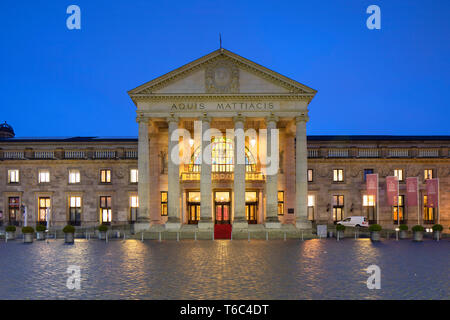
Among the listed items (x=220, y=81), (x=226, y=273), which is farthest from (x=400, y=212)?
(x=226, y=273)

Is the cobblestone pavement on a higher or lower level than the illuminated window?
lower

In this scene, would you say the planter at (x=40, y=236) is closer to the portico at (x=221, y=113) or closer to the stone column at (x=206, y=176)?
the portico at (x=221, y=113)

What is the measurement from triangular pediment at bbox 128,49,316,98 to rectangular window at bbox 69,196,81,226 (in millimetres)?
19566

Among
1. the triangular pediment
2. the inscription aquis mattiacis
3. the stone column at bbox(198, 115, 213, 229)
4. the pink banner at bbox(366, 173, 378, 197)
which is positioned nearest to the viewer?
the stone column at bbox(198, 115, 213, 229)

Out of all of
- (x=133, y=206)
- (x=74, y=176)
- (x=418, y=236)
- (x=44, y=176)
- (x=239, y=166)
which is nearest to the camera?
(x=418, y=236)

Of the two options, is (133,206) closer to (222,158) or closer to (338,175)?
(222,158)

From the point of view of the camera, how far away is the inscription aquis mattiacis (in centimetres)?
4034

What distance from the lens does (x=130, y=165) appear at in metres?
50.4

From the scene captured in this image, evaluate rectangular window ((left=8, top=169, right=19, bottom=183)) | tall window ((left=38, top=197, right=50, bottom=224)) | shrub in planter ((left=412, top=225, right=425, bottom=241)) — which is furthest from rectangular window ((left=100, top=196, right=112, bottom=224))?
shrub in planter ((left=412, top=225, right=425, bottom=241))

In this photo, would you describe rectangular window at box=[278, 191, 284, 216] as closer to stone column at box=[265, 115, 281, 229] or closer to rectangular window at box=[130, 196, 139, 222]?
stone column at box=[265, 115, 281, 229]

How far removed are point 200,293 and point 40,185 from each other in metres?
44.2

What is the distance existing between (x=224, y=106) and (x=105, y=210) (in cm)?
2371

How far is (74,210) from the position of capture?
1971 inches
